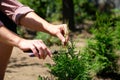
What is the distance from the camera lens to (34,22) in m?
2.77

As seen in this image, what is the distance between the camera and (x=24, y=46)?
6.97 ft

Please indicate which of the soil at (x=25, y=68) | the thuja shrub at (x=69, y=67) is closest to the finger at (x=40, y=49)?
the thuja shrub at (x=69, y=67)

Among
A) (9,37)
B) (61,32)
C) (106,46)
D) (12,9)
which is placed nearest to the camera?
(9,37)

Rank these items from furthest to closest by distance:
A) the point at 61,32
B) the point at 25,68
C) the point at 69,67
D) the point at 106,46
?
the point at 25,68, the point at 106,46, the point at 69,67, the point at 61,32

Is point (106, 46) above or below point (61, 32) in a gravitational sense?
below

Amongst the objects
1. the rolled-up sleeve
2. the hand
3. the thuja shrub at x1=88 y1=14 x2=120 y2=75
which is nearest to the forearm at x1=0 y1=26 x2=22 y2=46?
the hand

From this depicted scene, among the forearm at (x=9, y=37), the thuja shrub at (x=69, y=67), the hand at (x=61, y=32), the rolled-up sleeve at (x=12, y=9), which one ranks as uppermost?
the forearm at (x=9, y=37)

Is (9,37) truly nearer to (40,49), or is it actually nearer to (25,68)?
(40,49)

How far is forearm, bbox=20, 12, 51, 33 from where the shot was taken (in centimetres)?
273

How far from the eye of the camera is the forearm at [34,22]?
2730 millimetres

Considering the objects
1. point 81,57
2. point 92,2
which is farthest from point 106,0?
point 81,57

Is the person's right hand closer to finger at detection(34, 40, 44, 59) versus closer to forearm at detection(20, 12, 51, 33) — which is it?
finger at detection(34, 40, 44, 59)

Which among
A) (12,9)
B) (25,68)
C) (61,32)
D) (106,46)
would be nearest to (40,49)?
(61,32)

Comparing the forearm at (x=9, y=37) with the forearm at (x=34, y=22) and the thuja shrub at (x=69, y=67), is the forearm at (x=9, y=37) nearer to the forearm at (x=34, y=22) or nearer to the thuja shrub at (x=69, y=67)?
the forearm at (x=34, y=22)
